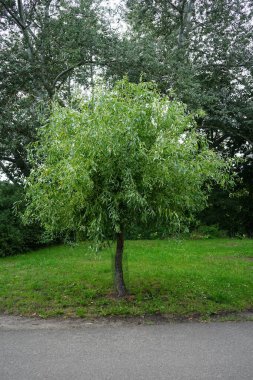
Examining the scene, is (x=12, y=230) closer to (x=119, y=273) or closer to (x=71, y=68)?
(x=119, y=273)

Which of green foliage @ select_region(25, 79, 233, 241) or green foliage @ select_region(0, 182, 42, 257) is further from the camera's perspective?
green foliage @ select_region(0, 182, 42, 257)

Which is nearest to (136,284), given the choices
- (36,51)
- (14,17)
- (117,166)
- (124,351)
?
(117,166)

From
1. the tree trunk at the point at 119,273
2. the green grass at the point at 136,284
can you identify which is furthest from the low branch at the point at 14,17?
the tree trunk at the point at 119,273

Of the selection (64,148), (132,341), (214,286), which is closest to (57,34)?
(64,148)

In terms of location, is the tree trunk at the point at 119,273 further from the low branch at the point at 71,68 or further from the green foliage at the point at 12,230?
the low branch at the point at 71,68

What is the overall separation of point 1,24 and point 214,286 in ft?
47.9

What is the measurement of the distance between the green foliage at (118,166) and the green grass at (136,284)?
1084 millimetres

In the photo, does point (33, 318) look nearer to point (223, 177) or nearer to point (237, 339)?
point (237, 339)

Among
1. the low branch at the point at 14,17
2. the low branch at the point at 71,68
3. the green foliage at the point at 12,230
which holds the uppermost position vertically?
the low branch at the point at 14,17

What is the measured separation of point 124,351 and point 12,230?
9.17 metres

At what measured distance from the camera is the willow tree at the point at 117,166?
6.26 meters

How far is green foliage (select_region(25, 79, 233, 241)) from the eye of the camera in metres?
6.26

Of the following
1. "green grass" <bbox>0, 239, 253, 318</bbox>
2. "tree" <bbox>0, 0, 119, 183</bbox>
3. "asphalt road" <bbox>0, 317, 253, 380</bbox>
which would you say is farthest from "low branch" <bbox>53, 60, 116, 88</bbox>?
"asphalt road" <bbox>0, 317, 253, 380</bbox>

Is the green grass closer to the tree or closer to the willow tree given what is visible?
the willow tree
